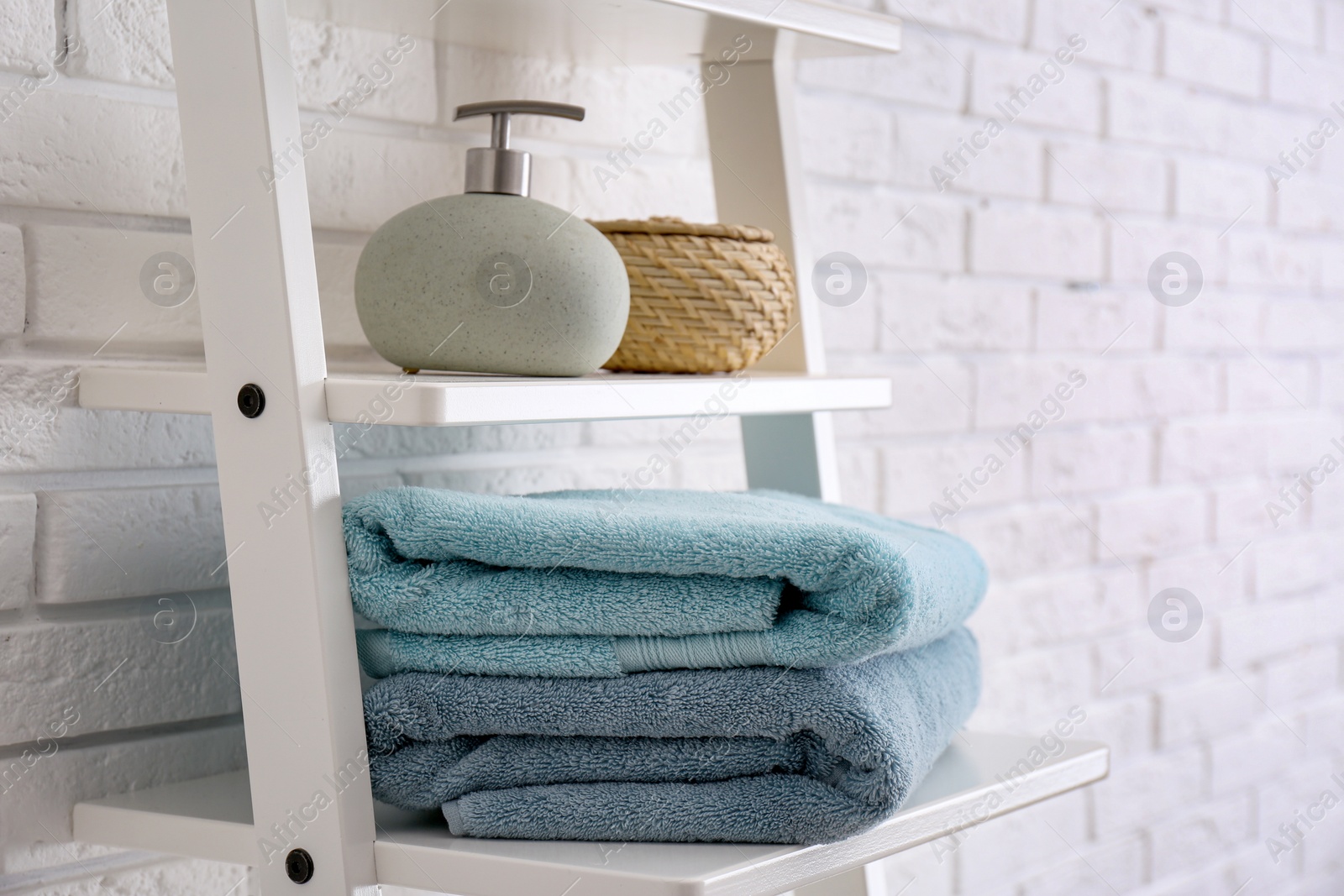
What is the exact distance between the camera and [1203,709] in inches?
47.4

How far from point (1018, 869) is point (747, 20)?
748 mm

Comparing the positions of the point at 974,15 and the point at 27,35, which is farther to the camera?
the point at 974,15

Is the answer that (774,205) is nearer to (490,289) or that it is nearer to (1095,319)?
(490,289)

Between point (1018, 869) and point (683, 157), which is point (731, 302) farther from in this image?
point (1018, 869)

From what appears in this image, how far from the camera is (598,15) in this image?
2.15 ft

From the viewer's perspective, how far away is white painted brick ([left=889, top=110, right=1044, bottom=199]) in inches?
37.8

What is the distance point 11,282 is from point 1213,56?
1.09 m

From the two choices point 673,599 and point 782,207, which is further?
point 782,207

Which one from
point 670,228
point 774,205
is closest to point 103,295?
point 670,228

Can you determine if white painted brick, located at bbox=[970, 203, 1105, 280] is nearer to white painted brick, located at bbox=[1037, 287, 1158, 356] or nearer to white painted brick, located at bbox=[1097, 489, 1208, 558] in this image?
white painted brick, located at bbox=[1037, 287, 1158, 356]

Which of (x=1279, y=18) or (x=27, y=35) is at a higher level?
(x=1279, y=18)

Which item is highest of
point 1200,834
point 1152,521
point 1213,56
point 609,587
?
point 1213,56

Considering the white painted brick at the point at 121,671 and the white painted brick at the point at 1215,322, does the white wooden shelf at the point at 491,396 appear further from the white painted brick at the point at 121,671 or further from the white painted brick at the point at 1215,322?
the white painted brick at the point at 1215,322

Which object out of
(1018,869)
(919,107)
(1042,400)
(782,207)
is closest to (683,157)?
(782,207)
